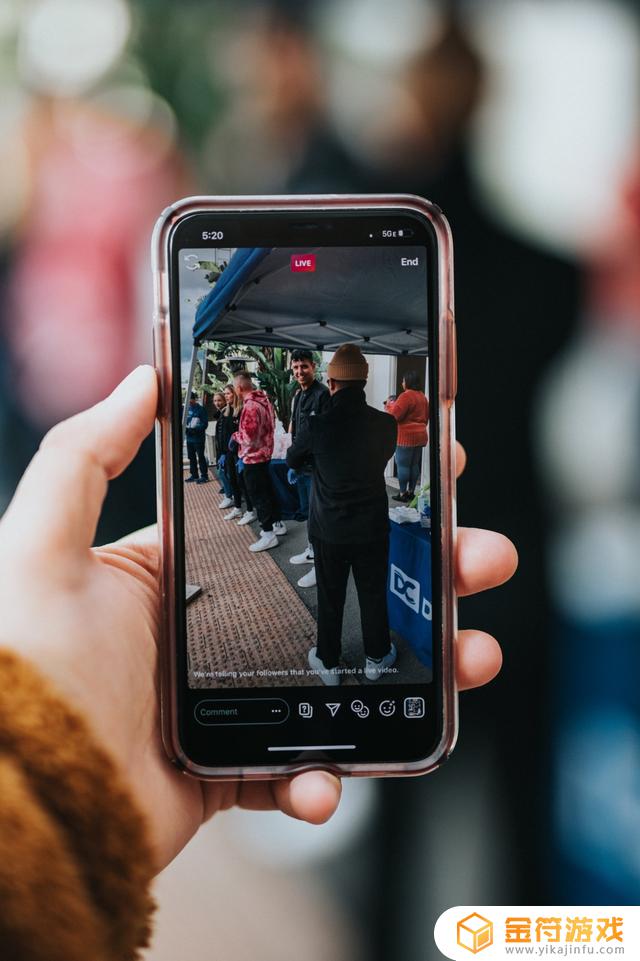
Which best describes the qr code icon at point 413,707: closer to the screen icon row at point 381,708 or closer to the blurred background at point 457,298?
the screen icon row at point 381,708

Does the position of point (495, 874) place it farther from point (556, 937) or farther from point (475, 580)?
point (475, 580)

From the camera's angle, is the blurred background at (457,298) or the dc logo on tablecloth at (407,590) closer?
the dc logo on tablecloth at (407,590)

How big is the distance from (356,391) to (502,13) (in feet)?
1.18

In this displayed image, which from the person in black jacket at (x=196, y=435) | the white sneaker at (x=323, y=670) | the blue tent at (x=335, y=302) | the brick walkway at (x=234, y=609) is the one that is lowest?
the white sneaker at (x=323, y=670)

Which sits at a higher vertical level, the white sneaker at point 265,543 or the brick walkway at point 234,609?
the white sneaker at point 265,543

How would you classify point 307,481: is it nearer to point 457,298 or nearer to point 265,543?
point 265,543

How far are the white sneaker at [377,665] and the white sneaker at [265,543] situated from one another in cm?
7

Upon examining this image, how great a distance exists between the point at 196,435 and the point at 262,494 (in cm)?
4

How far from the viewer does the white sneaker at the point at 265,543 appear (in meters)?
0.30

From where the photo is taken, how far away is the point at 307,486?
301mm

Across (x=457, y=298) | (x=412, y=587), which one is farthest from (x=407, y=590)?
(x=457, y=298)

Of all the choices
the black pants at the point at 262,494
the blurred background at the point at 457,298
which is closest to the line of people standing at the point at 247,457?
the black pants at the point at 262,494

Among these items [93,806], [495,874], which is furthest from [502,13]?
[495,874]

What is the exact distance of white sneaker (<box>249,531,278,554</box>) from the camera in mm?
301
